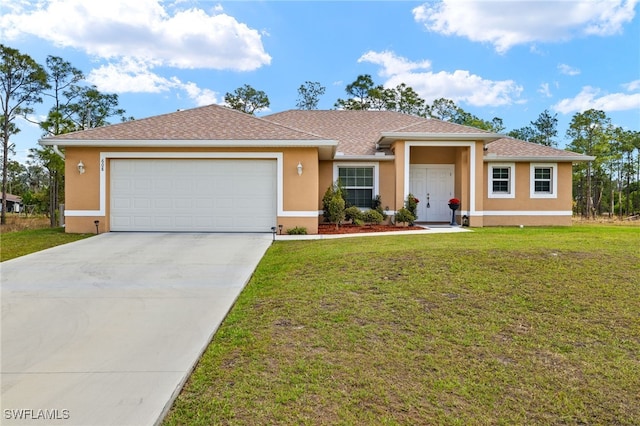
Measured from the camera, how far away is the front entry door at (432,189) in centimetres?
1572

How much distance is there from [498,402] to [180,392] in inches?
95.6

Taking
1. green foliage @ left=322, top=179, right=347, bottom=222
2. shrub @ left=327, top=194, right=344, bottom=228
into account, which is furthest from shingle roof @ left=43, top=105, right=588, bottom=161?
shrub @ left=327, top=194, right=344, bottom=228

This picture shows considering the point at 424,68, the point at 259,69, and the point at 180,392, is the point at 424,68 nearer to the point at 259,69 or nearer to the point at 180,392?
the point at 259,69

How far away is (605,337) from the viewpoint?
3867 millimetres

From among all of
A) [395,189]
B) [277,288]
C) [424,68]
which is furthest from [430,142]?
[424,68]

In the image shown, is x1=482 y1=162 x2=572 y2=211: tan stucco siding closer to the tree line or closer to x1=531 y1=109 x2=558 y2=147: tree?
the tree line

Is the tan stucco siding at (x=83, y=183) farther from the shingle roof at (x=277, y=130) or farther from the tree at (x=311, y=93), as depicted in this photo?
the tree at (x=311, y=93)

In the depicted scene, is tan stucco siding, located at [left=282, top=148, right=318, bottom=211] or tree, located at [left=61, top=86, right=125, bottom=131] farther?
tree, located at [left=61, top=86, right=125, bottom=131]

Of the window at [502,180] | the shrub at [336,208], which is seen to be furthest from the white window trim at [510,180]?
the shrub at [336,208]

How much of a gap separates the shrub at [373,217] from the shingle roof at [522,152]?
5.34 m

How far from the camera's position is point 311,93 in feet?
111

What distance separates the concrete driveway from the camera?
2.87 metres

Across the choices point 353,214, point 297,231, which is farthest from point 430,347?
point 353,214

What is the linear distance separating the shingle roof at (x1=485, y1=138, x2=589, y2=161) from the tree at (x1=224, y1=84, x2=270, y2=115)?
2097 centimetres
